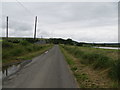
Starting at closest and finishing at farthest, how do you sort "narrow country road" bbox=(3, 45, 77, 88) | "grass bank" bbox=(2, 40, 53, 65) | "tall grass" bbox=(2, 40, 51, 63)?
"narrow country road" bbox=(3, 45, 77, 88)
"grass bank" bbox=(2, 40, 53, 65)
"tall grass" bbox=(2, 40, 51, 63)

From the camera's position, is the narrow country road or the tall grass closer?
the narrow country road

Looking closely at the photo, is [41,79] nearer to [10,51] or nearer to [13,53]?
[10,51]

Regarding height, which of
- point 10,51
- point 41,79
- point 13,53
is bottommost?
point 41,79

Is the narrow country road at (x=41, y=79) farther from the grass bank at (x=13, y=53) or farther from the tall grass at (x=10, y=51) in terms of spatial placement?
the tall grass at (x=10, y=51)

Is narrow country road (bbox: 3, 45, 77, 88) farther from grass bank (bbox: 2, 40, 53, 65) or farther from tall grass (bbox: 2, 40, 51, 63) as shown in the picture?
→ tall grass (bbox: 2, 40, 51, 63)

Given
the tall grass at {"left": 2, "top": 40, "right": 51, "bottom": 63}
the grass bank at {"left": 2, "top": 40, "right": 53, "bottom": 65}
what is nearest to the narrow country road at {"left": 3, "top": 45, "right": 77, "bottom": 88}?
the grass bank at {"left": 2, "top": 40, "right": 53, "bottom": 65}

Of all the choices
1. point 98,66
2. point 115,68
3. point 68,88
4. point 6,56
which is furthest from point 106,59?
point 6,56

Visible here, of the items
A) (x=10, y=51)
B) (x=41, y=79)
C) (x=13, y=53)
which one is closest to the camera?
(x=41, y=79)

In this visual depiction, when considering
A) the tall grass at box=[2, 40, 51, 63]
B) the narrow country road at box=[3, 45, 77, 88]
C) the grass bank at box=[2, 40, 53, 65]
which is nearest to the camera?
the narrow country road at box=[3, 45, 77, 88]

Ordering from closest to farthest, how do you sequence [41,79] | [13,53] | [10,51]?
[41,79], [10,51], [13,53]

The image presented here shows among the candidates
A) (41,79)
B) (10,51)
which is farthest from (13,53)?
(41,79)

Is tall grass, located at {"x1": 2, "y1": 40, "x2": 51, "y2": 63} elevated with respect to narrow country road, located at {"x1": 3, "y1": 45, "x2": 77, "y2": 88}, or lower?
elevated

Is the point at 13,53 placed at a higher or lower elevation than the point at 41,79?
higher

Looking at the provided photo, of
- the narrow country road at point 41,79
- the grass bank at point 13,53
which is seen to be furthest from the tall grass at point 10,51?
the narrow country road at point 41,79
